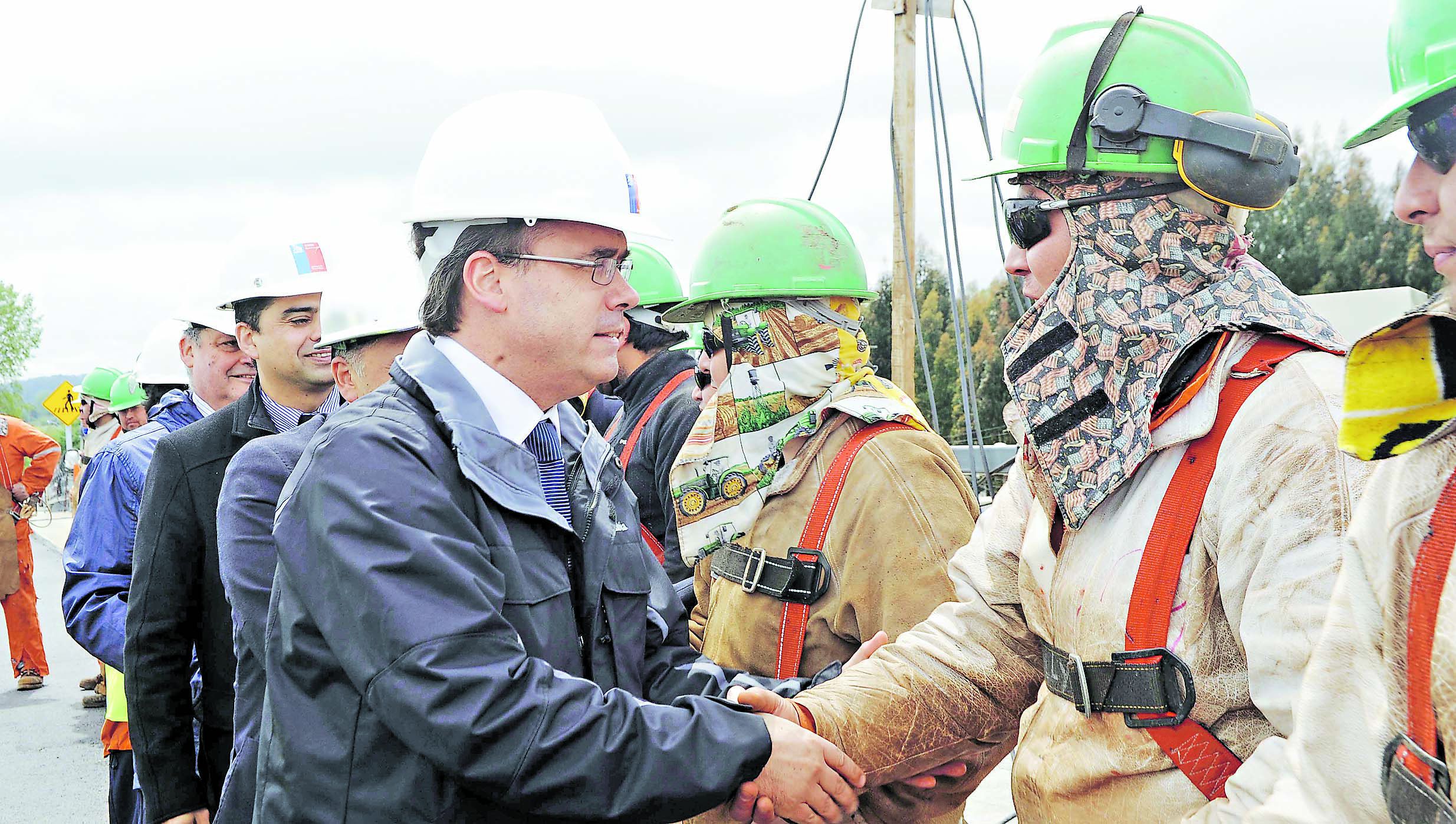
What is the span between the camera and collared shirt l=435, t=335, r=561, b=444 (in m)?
2.49

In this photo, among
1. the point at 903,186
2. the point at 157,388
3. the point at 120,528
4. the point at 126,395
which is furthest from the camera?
the point at 126,395

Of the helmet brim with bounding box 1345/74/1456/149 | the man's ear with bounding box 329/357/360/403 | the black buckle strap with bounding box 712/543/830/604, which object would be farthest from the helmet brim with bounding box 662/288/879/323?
the helmet brim with bounding box 1345/74/1456/149

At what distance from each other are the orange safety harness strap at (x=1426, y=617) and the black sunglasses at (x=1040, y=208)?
1.23 m

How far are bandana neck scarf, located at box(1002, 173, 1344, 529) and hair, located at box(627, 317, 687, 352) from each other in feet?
11.8

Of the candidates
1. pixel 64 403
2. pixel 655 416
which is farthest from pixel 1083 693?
pixel 64 403

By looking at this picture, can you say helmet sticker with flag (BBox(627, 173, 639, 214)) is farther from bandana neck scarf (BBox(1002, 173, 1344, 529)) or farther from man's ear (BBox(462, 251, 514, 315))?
bandana neck scarf (BBox(1002, 173, 1344, 529))

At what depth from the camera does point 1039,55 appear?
8.99ft

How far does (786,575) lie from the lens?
133 inches

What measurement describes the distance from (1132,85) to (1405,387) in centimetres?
126

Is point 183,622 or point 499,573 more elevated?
point 499,573

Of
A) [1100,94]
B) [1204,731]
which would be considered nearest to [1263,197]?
[1100,94]

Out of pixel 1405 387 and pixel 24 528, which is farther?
pixel 24 528

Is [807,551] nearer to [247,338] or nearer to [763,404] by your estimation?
[763,404]

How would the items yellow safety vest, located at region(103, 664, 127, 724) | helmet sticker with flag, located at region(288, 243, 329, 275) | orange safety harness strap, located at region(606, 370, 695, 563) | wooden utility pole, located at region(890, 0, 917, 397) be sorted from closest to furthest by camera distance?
1. helmet sticker with flag, located at region(288, 243, 329, 275)
2. yellow safety vest, located at region(103, 664, 127, 724)
3. orange safety harness strap, located at region(606, 370, 695, 563)
4. wooden utility pole, located at region(890, 0, 917, 397)
